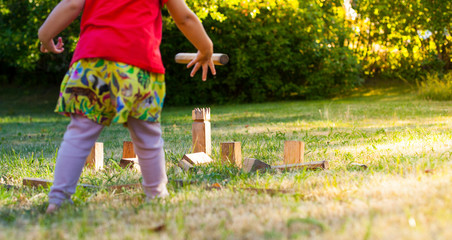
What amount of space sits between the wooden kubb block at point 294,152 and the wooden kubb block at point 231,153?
0.36 meters

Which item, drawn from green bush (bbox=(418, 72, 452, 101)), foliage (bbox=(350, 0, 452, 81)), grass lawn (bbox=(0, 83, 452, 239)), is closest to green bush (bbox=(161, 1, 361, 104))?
foliage (bbox=(350, 0, 452, 81))

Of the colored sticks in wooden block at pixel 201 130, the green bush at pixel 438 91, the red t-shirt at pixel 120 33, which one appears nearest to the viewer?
the red t-shirt at pixel 120 33

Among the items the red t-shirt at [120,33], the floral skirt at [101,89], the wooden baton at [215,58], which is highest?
the red t-shirt at [120,33]

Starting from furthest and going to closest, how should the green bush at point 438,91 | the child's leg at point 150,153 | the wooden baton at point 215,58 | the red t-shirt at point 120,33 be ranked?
the green bush at point 438,91
the wooden baton at point 215,58
the child's leg at point 150,153
the red t-shirt at point 120,33

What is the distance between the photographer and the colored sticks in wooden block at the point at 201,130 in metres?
3.80

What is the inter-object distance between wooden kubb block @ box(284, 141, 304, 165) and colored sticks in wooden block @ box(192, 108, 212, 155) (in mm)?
679

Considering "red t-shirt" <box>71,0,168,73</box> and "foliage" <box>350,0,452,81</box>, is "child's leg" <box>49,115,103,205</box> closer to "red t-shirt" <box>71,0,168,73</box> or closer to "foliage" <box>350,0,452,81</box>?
"red t-shirt" <box>71,0,168,73</box>

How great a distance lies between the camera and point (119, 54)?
2.43 m

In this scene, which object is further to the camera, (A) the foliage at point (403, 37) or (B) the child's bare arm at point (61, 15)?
(A) the foliage at point (403, 37)

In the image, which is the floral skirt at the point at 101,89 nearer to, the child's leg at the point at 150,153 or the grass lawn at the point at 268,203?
the child's leg at the point at 150,153

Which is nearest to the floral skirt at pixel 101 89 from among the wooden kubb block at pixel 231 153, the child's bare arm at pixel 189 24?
the child's bare arm at pixel 189 24

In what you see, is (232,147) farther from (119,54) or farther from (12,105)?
(12,105)

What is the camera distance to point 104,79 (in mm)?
2451

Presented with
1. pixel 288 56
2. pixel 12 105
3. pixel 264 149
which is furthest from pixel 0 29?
pixel 264 149
